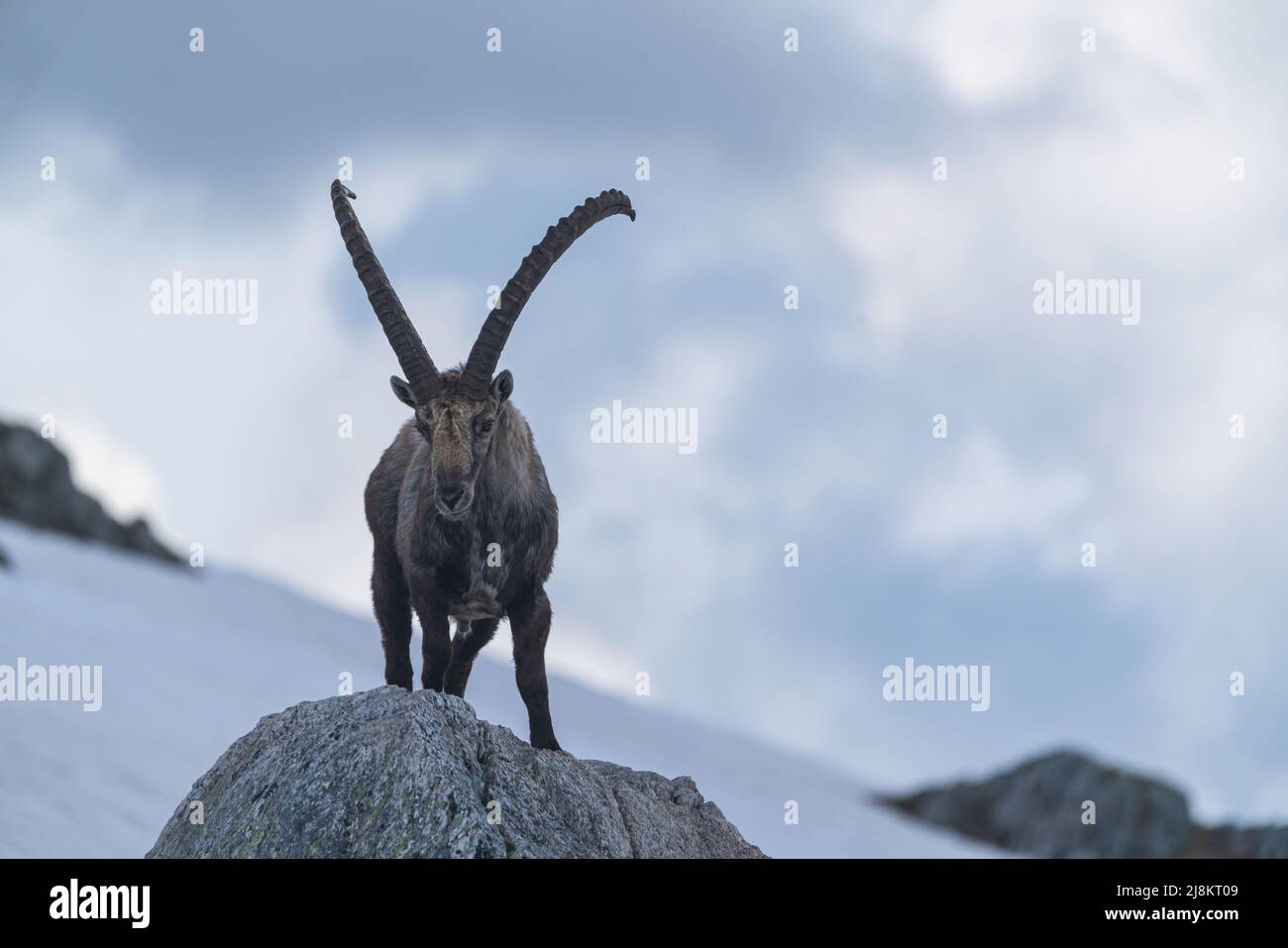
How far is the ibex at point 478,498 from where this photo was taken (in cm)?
1166

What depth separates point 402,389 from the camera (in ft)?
39.9

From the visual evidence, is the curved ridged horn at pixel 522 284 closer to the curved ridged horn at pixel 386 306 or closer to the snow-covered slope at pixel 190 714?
the curved ridged horn at pixel 386 306

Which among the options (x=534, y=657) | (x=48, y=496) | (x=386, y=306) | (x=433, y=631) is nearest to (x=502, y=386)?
(x=386, y=306)

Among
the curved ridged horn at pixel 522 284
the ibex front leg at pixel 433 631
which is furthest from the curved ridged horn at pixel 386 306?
the ibex front leg at pixel 433 631

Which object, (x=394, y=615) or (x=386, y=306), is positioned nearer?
(x=386, y=306)

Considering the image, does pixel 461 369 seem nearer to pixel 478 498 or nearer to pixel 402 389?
pixel 402 389

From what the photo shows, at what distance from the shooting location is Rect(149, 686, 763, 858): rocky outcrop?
30.3ft

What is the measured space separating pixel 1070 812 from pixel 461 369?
126ft

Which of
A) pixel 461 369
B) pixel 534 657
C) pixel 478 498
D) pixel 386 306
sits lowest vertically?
pixel 534 657

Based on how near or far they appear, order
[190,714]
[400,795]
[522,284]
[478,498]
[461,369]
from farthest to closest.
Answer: [190,714], [461,369], [522,284], [478,498], [400,795]

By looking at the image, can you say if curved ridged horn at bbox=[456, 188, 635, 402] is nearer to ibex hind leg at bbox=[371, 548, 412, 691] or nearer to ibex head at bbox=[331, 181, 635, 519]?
ibex head at bbox=[331, 181, 635, 519]

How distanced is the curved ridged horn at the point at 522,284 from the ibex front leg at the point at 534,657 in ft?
5.44

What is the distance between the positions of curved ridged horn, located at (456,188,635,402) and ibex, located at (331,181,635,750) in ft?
0.03
